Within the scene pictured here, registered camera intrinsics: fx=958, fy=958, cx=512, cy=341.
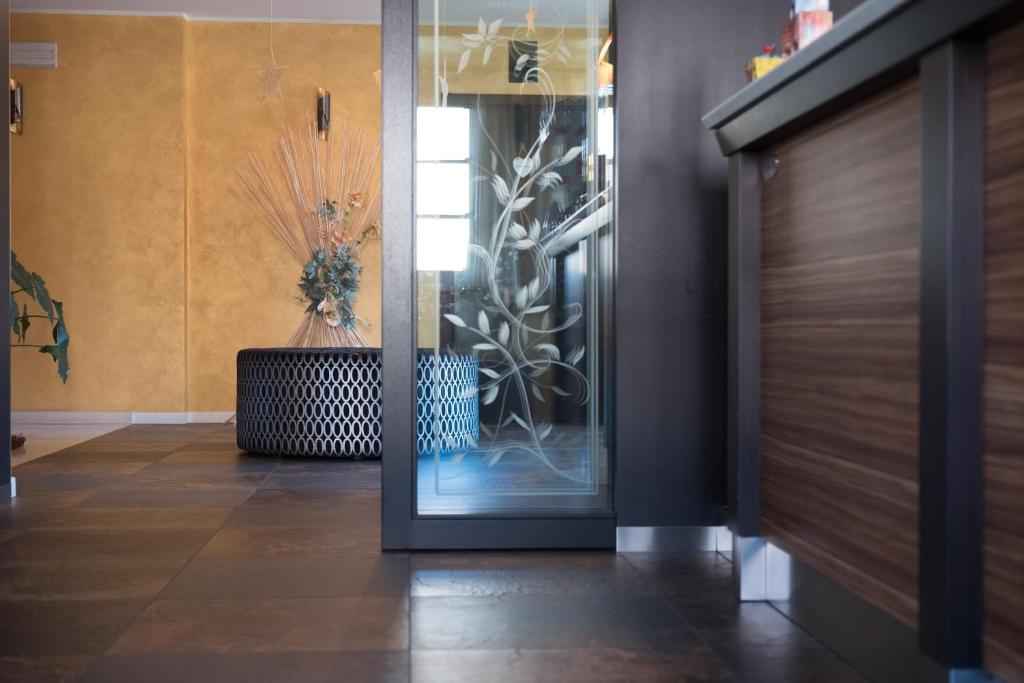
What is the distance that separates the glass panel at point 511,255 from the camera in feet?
7.79

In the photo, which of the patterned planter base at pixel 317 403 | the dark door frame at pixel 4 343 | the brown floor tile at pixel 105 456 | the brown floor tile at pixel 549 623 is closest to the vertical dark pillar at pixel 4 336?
the dark door frame at pixel 4 343

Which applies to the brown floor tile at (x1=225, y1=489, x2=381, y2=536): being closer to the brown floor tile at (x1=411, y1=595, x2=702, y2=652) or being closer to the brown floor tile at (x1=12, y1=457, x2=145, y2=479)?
the brown floor tile at (x1=411, y1=595, x2=702, y2=652)

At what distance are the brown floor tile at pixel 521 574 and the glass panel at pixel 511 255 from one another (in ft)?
0.46

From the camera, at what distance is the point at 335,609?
1817mm

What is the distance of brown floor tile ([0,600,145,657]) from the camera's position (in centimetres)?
157

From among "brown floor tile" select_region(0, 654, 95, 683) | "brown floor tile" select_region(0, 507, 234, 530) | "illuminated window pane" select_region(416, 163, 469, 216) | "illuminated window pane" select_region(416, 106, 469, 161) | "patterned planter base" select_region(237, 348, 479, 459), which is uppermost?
"illuminated window pane" select_region(416, 106, 469, 161)

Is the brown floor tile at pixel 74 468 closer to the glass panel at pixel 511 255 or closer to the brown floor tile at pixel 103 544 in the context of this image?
the brown floor tile at pixel 103 544

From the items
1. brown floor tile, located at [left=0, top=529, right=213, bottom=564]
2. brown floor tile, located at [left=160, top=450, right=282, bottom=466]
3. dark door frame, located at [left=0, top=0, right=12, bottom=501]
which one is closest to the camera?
brown floor tile, located at [left=0, top=529, right=213, bottom=564]

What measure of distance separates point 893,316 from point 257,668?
42.2 inches

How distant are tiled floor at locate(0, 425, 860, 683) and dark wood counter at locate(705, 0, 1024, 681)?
25 centimetres


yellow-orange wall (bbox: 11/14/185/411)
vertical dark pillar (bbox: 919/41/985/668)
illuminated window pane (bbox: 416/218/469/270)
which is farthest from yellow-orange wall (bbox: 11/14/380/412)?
vertical dark pillar (bbox: 919/41/985/668)

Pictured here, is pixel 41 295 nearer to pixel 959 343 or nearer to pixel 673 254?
pixel 673 254

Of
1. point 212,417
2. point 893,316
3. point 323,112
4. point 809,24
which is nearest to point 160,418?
point 212,417

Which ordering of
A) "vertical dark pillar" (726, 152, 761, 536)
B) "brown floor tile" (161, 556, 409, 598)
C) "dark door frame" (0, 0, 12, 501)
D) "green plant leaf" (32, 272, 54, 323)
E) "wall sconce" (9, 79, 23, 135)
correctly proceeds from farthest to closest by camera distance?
1. "wall sconce" (9, 79, 23, 135)
2. "green plant leaf" (32, 272, 54, 323)
3. "dark door frame" (0, 0, 12, 501)
4. "brown floor tile" (161, 556, 409, 598)
5. "vertical dark pillar" (726, 152, 761, 536)
